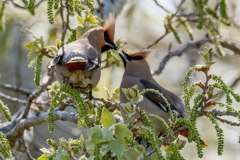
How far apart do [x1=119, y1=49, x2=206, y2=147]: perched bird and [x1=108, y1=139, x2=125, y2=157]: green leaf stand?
1.30 m

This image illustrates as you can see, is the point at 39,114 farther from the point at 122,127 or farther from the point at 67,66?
the point at 122,127

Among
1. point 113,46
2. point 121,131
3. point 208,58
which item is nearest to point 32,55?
point 113,46

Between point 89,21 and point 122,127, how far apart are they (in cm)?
154

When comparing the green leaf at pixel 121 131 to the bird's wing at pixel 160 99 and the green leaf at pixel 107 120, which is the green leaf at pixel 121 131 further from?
the bird's wing at pixel 160 99

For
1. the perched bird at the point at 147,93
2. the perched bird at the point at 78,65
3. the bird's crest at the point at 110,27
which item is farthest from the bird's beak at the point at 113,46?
the perched bird at the point at 147,93

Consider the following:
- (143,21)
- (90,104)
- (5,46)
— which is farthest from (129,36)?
(90,104)

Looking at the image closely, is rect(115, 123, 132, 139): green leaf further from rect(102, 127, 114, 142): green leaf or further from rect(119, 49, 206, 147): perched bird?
rect(119, 49, 206, 147): perched bird

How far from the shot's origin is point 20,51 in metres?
6.25

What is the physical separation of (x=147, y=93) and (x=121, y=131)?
1.86m

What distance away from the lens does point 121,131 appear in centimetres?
186

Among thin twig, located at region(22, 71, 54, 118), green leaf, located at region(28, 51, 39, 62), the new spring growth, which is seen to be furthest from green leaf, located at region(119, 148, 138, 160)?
thin twig, located at region(22, 71, 54, 118)

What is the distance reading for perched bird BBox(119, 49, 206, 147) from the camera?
136 inches

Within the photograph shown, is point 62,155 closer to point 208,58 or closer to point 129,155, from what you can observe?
point 129,155

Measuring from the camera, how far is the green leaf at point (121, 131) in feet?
6.09
